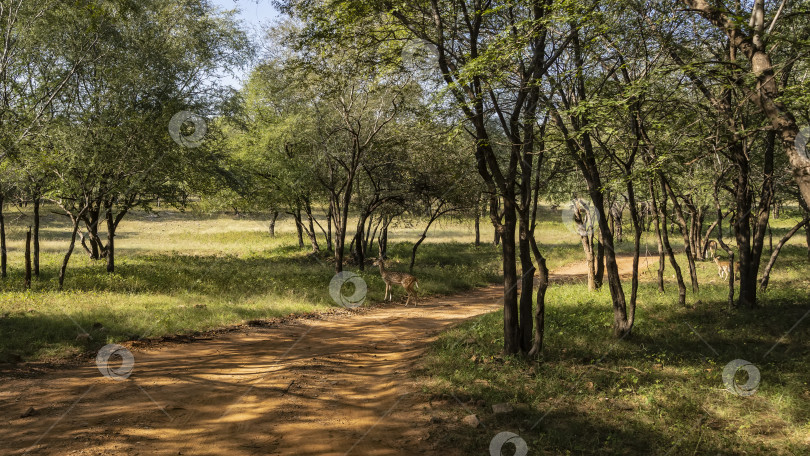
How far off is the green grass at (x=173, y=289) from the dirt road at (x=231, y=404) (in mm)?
1863

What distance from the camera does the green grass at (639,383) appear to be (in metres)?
6.44

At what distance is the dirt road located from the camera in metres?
6.38

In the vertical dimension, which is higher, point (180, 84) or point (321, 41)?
point (180, 84)

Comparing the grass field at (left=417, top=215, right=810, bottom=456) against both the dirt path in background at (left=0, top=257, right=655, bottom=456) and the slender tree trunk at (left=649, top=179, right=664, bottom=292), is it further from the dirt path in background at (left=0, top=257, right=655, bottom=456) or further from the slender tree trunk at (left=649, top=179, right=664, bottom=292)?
the slender tree trunk at (left=649, top=179, right=664, bottom=292)

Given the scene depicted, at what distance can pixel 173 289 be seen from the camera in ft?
58.0

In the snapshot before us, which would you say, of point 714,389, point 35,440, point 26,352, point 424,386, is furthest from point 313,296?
point 714,389

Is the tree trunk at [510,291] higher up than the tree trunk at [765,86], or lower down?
lower down

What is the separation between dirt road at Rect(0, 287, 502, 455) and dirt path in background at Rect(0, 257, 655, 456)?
2cm

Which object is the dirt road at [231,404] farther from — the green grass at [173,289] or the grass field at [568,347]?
the green grass at [173,289]

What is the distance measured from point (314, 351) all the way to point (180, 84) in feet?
54.4

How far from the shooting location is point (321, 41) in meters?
11.4

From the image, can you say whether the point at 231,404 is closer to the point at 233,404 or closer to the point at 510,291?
the point at 233,404

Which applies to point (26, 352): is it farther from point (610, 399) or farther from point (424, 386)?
point (610, 399)

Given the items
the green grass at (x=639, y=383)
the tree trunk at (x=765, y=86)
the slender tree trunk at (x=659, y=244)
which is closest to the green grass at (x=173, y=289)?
the green grass at (x=639, y=383)
